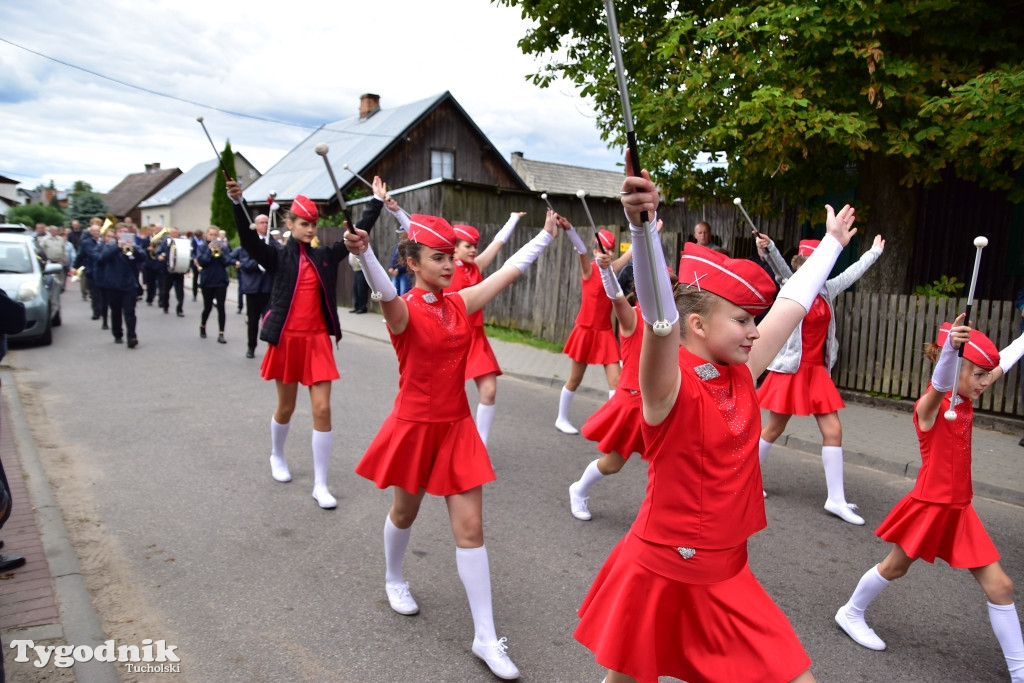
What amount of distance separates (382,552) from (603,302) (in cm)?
372

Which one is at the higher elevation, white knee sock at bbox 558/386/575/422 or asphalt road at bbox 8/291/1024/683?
white knee sock at bbox 558/386/575/422

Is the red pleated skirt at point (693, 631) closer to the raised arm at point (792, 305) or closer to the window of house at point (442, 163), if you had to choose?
the raised arm at point (792, 305)

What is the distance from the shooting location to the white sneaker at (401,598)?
3.86m

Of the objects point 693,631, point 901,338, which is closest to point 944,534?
point 693,631

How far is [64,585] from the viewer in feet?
13.0

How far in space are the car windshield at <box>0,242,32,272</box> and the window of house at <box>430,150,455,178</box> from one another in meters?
18.3

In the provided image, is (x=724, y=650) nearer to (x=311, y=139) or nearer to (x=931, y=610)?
(x=931, y=610)

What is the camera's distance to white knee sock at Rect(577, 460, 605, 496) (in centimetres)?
513

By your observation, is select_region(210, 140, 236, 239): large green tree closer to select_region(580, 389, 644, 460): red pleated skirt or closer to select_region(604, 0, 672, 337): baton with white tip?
select_region(580, 389, 644, 460): red pleated skirt

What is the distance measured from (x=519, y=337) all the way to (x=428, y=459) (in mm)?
11340

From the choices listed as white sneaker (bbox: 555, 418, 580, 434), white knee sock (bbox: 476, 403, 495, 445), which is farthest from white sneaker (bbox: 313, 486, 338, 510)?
white sneaker (bbox: 555, 418, 580, 434)

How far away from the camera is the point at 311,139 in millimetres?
36812

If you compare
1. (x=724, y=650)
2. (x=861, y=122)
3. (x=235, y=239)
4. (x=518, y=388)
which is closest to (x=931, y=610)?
(x=724, y=650)

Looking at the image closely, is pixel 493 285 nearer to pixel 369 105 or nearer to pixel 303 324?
pixel 303 324
